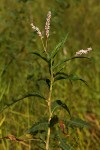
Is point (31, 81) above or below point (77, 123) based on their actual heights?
above

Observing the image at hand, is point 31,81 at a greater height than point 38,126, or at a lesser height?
greater

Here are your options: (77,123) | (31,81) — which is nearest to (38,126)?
(77,123)

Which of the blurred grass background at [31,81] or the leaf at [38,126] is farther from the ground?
the blurred grass background at [31,81]

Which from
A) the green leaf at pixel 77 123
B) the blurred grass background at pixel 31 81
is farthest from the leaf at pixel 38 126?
the blurred grass background at pixel 31 81

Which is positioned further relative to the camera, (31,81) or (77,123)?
(31,81)

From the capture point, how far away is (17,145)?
3.47 m

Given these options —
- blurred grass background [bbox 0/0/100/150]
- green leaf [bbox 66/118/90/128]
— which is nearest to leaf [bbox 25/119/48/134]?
green leaf [bbox 66/118/90/128]

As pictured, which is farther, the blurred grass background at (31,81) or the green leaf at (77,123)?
the blurred grass background at (31,81)

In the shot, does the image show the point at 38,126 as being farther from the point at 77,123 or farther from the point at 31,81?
the point at 31,81

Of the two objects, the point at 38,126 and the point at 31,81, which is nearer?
the point at 38,126

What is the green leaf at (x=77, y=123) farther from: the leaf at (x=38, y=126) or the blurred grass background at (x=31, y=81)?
the blurred grass background at (x=31, y=81)

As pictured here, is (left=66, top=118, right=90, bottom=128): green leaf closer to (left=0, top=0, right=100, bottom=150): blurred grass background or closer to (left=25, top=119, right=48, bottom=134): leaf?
(left=25, top=119, right=48, bottom=134): leaf

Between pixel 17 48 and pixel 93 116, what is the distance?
3.04 feet

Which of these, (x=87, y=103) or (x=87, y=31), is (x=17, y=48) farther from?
(x=87, y=31)
